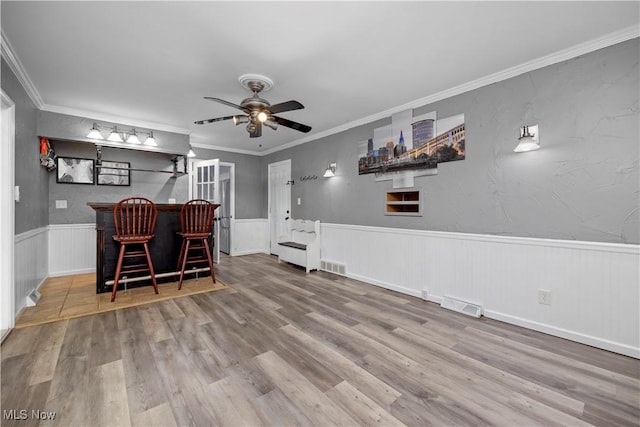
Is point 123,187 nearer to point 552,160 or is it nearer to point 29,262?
point 29,262

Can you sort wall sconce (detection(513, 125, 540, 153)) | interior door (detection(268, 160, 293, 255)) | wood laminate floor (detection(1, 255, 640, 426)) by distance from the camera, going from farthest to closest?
interior door (detection(268, 160, 293, 255)) < wall sconce (detection(513, 125, 540, 153)) < wood laminate floor (detection(1, 255, 640, 426))

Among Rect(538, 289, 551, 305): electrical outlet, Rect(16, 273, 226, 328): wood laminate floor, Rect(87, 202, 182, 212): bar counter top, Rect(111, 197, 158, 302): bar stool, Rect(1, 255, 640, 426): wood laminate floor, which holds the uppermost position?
Rect(87, 202, 182, 212): bar counter top

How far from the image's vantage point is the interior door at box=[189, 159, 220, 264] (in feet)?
15.7

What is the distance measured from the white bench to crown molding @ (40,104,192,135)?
8.71 ft

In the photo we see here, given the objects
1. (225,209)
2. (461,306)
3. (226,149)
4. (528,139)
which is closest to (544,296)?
(461,306)

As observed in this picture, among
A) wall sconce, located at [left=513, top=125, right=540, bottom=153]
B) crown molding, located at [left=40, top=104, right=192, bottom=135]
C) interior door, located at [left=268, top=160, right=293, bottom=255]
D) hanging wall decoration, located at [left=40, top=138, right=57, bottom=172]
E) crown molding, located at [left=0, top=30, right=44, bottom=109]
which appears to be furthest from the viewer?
interior door, located at [left=268, top=160, right=293, bottom=255]

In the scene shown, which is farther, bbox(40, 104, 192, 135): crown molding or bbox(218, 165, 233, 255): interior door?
bbox(218, 165, 233, 255): interior door

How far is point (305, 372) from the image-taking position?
1.80 m

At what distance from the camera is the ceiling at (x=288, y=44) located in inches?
73.1

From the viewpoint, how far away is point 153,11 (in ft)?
6.14

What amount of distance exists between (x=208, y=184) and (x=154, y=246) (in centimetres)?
165

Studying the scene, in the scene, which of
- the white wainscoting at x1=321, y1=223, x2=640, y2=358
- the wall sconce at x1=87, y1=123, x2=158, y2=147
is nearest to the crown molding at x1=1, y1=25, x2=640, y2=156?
the wall sconce at x1=87, y1=123, x2=158, y2=147

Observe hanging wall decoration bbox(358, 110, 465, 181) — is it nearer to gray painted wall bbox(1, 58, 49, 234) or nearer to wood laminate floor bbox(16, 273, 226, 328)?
wood laminate floor bbox(16, 273, 226, 328)

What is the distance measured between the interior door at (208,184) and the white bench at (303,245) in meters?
1.19
